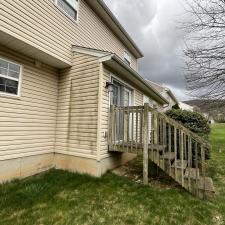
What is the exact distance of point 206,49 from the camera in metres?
7.47

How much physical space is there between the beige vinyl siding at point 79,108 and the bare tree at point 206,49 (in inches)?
156

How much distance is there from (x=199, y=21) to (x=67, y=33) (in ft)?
16.7

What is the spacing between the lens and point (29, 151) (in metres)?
6.00

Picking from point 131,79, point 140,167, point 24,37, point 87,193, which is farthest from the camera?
point 131,79

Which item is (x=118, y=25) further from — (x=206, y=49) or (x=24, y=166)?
(x=24, y=166)

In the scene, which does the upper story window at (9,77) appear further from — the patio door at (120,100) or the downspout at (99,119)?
the patio door at (120,100)

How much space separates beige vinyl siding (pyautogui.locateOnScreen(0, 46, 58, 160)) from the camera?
534 centimetres

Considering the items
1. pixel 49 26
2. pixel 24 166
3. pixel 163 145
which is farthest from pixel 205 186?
pixel 49 26

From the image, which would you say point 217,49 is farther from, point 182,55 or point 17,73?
point 17,73

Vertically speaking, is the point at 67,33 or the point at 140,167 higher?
the point at 67,33

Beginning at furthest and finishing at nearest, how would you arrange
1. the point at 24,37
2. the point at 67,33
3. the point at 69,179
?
the point at 67,33
the point at 69,179
the point at 24,37

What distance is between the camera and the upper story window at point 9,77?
5.34m

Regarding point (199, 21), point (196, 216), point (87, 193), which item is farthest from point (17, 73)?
point (199, 21)

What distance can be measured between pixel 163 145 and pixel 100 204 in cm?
227
